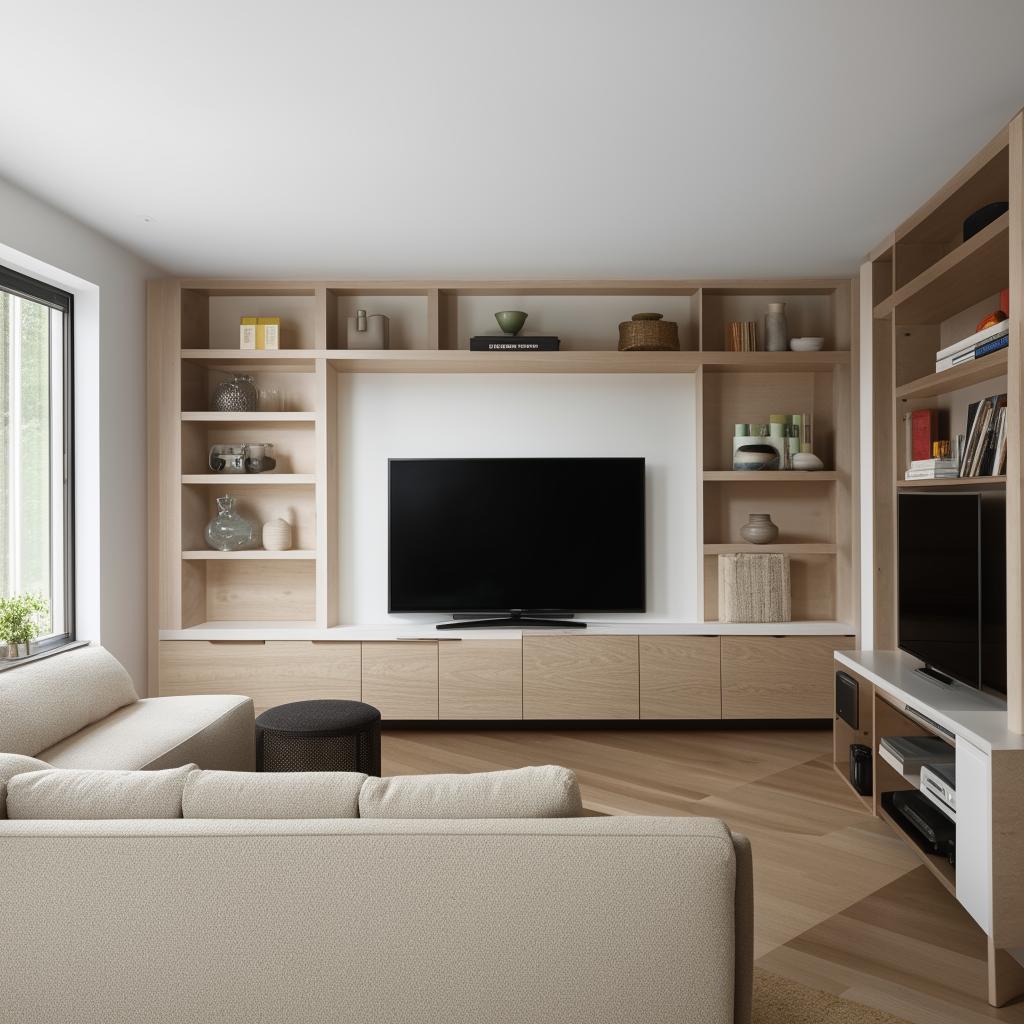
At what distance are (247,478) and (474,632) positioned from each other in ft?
5.04

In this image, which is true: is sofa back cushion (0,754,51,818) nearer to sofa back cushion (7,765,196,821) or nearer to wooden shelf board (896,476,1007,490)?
sofa back cushion (7,765,196,821)

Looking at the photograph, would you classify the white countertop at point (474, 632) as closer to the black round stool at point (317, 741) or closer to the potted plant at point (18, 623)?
the potted plant at point (18, 623)

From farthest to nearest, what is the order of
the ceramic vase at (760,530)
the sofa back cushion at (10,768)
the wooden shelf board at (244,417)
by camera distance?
the ceramic vase at (760,530), the wooden shelf board at (244,417), the sofa back cushion at (10,768)

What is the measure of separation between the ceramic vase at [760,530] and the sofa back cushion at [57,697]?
331cm

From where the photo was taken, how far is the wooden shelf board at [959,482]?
115 inches

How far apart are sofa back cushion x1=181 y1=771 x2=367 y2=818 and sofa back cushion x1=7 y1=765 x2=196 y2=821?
0.04 m

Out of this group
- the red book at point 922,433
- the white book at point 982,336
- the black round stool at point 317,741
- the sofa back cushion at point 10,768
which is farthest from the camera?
the red book at point 922,433

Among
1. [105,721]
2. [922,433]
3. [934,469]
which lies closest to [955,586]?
[934,469]

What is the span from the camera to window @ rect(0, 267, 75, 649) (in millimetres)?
3824

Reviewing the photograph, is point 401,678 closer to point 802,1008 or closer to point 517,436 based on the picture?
point 517,436

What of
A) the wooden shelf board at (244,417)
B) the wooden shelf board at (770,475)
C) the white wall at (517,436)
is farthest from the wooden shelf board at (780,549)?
the wooden shelf board at (244,417)

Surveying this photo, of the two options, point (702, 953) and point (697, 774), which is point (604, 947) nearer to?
point (702, 953)

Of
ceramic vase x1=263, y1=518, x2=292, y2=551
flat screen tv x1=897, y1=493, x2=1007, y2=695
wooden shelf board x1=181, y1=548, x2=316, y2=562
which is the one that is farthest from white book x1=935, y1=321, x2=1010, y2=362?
ceramic vase x1=263, y1=518, x2=292, y2=551

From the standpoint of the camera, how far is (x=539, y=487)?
505cm
